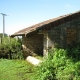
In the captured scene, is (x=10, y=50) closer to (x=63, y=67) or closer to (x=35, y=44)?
(x=35, y=44)

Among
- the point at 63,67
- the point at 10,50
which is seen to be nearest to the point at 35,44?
the point at 10,50

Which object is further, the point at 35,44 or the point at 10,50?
the point at 10,50

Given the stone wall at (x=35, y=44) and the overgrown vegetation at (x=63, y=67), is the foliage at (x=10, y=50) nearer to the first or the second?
the stone wall at (x=35, y=44)

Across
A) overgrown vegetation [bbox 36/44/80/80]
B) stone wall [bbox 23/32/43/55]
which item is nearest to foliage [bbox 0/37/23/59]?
stone wall [bbox 23/32/43/55]

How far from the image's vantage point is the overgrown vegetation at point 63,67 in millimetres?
8570

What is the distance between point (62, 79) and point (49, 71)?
42.7 inches

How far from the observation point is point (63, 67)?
9594 millimetres

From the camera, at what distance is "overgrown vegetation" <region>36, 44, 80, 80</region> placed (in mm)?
8570

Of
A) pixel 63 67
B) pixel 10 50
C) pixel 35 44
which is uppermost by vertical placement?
pixel 35 44

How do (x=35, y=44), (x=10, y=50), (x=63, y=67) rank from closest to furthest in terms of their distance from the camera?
(x=63, y=67)
(x=35, y=44)
(x=10, y=50)

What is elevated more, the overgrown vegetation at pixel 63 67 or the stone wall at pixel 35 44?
the stone wall at pixel 35 44

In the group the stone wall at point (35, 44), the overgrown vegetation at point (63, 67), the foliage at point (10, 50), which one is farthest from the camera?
the foliage at point (10, 50)

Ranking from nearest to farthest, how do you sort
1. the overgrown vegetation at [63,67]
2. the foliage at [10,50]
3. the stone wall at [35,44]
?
the overgrown vegetation at [63,67] < the stone wall at [35,44] < the foliage at [10,50]

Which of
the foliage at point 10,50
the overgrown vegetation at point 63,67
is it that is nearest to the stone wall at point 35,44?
the foliage at point 10,50
